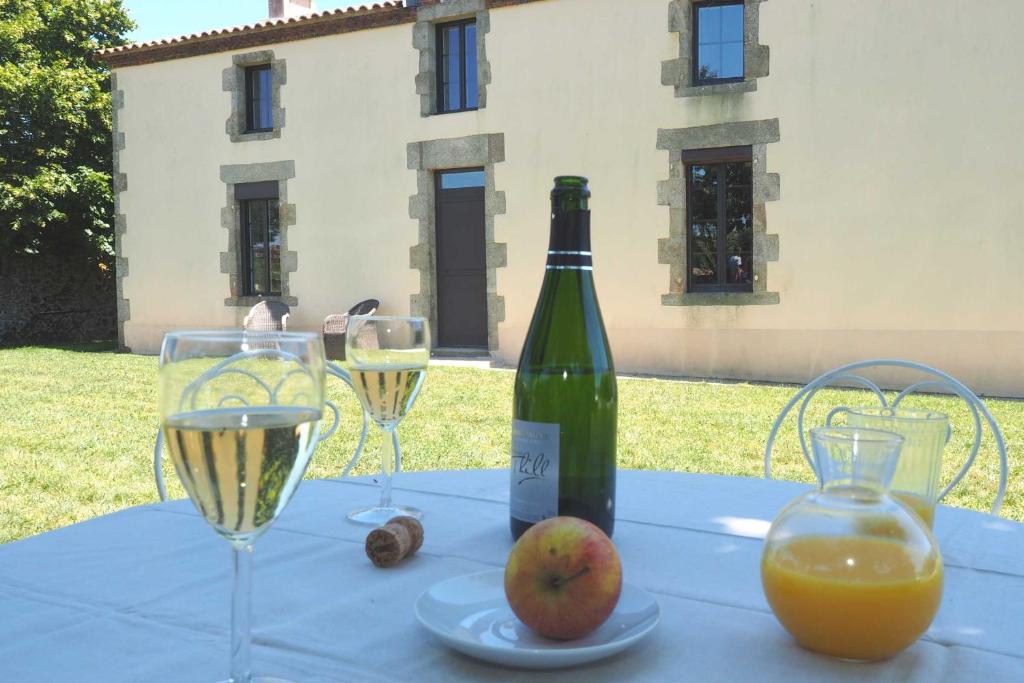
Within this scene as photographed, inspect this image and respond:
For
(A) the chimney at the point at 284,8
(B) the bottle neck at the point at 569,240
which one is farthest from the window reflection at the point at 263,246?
(B) the bottle neck at the point at 569,240

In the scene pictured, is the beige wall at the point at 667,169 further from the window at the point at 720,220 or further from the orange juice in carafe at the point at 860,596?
the orange juice in carafe at the point at 860,596

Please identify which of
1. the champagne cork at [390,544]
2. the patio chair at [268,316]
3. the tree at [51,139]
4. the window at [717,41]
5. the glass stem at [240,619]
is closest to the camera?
the glass stem at [240,619]

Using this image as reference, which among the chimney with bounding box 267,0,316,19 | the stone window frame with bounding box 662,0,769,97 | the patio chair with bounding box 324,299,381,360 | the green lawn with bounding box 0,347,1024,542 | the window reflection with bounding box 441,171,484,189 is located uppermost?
the chimney with bounding box 267,0,316,19

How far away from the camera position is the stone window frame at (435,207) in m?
10.6

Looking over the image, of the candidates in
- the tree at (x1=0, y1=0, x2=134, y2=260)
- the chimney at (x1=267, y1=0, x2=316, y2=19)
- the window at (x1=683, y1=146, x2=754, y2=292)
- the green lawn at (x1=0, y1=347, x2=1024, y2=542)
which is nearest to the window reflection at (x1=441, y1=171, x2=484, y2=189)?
the window at (x1=683, y1=146, x2=754, y2=292)

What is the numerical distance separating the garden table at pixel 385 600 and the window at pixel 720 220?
8477 millimetres

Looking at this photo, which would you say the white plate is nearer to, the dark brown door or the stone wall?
the dark brown door

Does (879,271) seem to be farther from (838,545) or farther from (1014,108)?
(838,545)

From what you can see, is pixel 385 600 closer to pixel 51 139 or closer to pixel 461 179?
pixel 461 179

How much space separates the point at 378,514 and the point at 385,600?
1.22ft

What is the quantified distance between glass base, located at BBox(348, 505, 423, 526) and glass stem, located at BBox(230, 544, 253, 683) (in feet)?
2.00

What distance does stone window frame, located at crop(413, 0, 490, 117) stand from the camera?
10.6 meters

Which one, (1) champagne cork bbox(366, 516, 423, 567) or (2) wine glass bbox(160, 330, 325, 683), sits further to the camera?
(1) champagne cork bbox(366, 516, 423, 567)

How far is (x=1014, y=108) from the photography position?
27.6 feet
